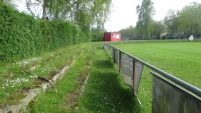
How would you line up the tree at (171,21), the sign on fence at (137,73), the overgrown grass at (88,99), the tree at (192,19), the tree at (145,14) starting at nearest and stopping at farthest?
the overgrown grass at (88,99) → the sign on fence at (137,73) → the tree at (192,19) → the tree at (145,14) → the tree at (171,21)

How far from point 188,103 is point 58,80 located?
4.73m

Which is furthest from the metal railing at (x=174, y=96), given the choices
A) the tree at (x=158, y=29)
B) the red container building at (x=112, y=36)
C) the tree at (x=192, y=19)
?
the tree at (x=158, y=29)

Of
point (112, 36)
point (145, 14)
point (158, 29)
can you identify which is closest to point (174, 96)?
point (112, 36)

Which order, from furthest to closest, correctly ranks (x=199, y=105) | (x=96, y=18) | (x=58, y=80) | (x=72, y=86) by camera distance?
(x=96, y=18)
(x=58, y=80)
(x=72, y=86)
(x=199, y=105)

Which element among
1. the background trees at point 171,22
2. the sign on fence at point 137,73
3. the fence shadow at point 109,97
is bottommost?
the fence shadow at point 109,97

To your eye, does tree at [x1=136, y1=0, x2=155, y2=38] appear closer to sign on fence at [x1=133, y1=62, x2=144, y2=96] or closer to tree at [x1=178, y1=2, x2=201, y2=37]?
tree at [x1=178, y1=2, x2=201, y2=37]

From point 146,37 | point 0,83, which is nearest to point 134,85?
point 0,83

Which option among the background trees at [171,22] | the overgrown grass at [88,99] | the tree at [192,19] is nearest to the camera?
the overgrown grass at [88,99]

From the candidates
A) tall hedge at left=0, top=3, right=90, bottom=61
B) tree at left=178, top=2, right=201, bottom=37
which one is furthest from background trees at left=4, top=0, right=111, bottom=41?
tree at left=178, top=2, right=201, bottom=37

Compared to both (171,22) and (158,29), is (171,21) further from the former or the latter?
(158,29)

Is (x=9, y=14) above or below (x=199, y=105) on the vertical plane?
above

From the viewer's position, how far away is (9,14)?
8.65 meters

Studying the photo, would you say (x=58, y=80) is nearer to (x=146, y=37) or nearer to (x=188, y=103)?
(x=188, y=103)

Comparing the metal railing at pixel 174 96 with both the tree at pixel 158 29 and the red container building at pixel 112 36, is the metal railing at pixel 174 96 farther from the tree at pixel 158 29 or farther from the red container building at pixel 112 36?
the tree at pixel 158 29
